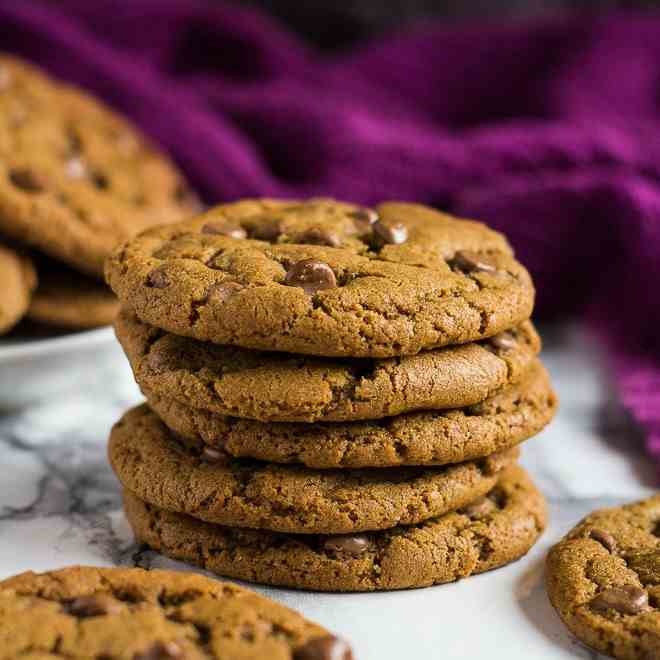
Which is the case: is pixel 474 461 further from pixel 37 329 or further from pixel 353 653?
pixel 37 329

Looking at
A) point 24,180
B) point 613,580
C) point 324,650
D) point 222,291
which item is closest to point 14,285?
point 24,180

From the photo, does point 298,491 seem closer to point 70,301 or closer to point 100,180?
point 70,301

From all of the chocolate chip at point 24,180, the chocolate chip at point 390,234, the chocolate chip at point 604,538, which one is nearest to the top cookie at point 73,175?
the chocolate chip at point 24,180

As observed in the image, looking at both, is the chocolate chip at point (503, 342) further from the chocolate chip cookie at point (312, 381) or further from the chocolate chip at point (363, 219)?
the chocolate chip at point (363, 219)

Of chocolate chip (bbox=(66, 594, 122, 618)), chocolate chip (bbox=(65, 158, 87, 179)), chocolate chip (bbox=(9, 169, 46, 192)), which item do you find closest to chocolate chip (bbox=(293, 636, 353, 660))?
chocolate chip (bbox=(66, 594, 122, 618))

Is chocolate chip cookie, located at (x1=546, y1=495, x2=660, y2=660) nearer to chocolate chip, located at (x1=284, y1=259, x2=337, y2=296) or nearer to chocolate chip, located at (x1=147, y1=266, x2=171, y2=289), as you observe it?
chocolate chip, located at (x1=284, y1=259, x2=337, y2=296)
